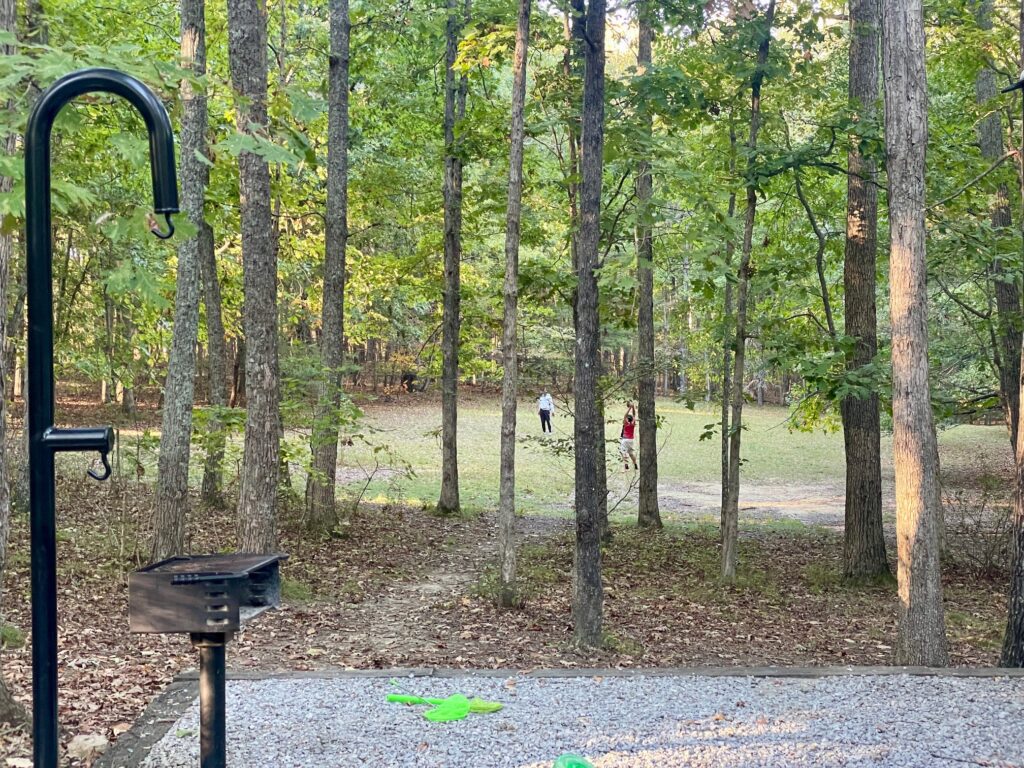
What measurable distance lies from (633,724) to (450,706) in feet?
3.38

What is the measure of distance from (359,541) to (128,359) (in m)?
3.89

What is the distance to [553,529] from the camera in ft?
52.6

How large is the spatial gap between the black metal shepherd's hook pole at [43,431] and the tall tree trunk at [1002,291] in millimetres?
11356

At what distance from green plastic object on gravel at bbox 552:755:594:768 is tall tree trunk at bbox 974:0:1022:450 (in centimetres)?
938

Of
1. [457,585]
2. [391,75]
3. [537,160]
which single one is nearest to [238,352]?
[391,75]

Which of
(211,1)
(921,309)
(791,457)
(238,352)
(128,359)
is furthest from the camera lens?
(791,457)

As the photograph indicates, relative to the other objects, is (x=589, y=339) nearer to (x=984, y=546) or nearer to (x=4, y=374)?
(x=4, y=374)

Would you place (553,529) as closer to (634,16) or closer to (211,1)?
(634,16)

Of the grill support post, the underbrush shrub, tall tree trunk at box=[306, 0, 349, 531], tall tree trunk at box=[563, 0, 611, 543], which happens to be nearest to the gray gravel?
the grill support post

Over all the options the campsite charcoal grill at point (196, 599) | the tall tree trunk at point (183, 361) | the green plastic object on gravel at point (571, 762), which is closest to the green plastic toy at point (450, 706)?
the green plastic object on gravel at point (571, 762)

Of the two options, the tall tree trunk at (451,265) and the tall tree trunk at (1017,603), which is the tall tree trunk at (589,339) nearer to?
the tall tree trunk at (1017,603)

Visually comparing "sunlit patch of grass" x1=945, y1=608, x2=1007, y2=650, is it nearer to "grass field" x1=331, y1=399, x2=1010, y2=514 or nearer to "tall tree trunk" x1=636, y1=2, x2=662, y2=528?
"tall tree trunk" x1=636, y1=2, x2=662, y2=528

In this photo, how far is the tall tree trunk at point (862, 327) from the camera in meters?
11.3

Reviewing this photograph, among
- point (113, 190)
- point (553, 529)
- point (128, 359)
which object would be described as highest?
point (113, 190)
